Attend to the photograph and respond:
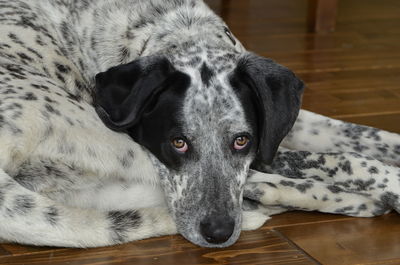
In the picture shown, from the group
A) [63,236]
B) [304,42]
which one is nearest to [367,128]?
[63,236]

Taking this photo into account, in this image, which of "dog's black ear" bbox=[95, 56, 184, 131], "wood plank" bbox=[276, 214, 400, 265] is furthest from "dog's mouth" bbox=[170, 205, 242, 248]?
"dog's black ear" bbox=[95, 56, 184, 131]

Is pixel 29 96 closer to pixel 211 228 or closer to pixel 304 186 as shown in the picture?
pixel 211 228

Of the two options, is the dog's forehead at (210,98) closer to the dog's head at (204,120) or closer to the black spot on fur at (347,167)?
the dog's head at (204,120)

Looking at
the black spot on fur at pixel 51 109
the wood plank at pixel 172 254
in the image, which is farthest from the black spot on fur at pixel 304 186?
the black spot on fur at pixel 51 109

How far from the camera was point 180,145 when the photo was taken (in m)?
2.81

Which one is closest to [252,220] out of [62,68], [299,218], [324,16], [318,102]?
[299,218]

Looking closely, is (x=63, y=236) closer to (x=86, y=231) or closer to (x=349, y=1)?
(x=86, y=231)

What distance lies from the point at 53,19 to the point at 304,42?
7.73ft

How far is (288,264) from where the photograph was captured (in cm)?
272

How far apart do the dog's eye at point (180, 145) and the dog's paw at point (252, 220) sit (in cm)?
32

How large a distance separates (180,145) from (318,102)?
1.54 m

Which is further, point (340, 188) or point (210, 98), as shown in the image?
point (340, 188)

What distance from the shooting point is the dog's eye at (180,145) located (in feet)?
Answer: 9.19

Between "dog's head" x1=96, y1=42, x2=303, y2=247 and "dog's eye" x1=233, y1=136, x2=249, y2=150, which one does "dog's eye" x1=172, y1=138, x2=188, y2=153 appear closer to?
"dog's head" x1=96, y1=42, x2=303, y2=247
